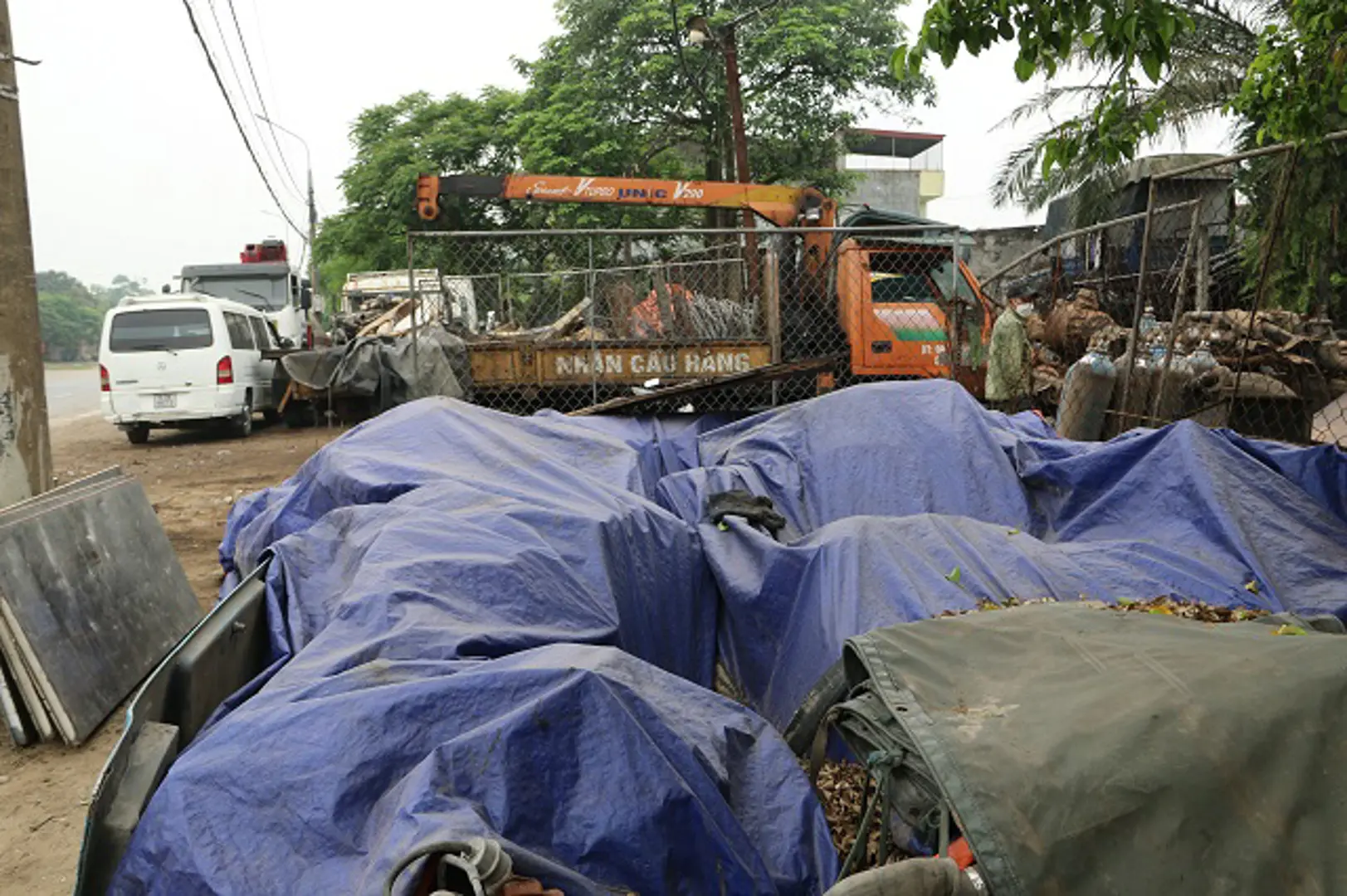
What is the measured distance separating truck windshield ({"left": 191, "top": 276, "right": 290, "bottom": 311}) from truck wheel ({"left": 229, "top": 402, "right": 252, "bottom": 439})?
13.0 ft

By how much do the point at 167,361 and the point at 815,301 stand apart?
8.88 metres

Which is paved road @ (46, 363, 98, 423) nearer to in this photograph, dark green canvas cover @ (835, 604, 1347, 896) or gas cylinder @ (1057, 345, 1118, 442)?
gas cylinder @ (1057, 345, 1118, 442)

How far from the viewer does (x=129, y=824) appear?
6.57 ft

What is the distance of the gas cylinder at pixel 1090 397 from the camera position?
6.15 m

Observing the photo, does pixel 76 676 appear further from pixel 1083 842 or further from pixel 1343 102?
pixel 1343 102

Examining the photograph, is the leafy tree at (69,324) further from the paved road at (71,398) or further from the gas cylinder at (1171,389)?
the gas cylinder at (1171,389)

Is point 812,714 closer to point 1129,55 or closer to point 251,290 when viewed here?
point 1129,55

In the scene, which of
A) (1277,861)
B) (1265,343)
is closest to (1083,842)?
(1277,861)

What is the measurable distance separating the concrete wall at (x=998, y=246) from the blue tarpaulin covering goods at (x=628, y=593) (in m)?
22.7

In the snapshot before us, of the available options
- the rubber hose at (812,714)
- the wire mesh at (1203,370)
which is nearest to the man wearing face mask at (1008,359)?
the wire mesh at (1203,370)

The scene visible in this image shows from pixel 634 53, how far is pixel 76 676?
18.2 m

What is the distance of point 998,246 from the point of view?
89.6 ft

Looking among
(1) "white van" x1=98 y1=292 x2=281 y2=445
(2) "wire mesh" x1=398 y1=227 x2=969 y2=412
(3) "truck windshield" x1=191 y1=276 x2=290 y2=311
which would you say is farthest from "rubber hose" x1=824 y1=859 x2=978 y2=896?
(3) "truck windshield" x1=191 y1=276 x2=290 y2=311

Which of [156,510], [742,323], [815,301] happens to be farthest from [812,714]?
[156,510]
